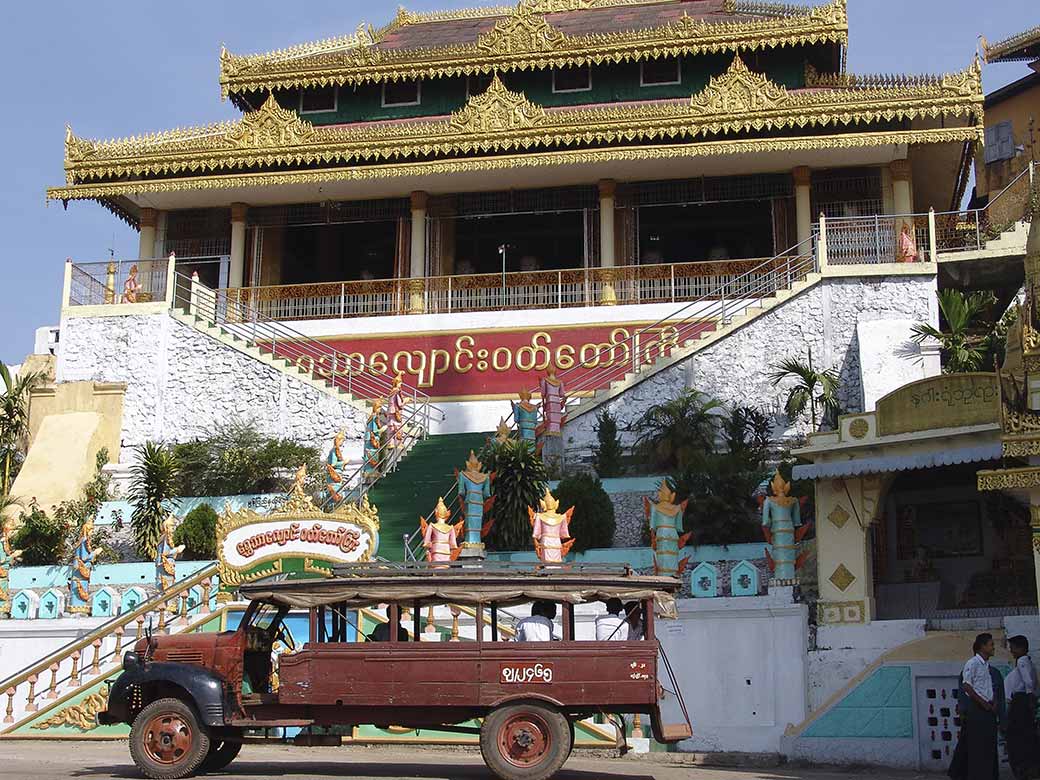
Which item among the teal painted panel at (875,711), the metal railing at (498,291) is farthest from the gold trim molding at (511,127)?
the teal painted panel at (875,711)

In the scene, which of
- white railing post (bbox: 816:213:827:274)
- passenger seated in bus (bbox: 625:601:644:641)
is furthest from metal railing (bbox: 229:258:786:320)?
passenger seated in bus (bbox: 625:601:644:641)

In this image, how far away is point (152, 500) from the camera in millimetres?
24422

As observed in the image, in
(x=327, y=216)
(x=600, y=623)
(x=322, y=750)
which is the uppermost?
(x=327, y=216)

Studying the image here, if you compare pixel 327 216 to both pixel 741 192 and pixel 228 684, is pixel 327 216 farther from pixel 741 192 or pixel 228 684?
pixel 228 684

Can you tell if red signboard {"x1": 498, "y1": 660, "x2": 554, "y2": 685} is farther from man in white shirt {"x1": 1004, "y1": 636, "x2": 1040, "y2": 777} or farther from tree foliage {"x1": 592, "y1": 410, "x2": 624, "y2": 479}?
tree foliage {"x1": 592, "y1": 410, "x2": 624, "y2": 479}

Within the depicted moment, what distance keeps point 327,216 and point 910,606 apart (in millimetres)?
20481

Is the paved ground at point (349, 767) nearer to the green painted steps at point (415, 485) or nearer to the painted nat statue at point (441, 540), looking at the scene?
the painted nat statue at point (441, 540)

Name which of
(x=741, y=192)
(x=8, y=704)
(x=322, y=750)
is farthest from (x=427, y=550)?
(x=741, y=192)

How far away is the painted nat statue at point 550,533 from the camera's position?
19.1m

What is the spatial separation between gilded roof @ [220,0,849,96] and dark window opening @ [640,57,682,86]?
2.41 ft

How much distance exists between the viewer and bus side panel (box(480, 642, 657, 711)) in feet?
42.1

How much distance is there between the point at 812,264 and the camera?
1131 inches

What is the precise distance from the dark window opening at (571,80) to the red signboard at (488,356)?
7328 mm

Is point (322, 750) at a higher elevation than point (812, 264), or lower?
lower
